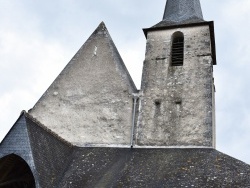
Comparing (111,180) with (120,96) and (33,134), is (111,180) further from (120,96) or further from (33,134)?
(120,96)

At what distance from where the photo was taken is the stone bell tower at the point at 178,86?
10.8 meters

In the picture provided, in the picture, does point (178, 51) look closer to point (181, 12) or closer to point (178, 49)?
point (178, 49)

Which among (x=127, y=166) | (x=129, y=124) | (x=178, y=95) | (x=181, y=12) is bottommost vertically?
(x=127, y=166)

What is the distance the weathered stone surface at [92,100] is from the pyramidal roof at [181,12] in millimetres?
2295

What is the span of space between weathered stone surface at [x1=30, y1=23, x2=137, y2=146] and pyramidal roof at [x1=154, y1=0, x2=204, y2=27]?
2.30 metres

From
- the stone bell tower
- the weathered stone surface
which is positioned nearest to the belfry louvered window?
the stone bell tower

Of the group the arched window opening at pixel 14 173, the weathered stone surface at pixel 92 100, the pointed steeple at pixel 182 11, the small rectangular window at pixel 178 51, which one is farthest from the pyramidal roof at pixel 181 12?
the arched window opening at pixel 14 173

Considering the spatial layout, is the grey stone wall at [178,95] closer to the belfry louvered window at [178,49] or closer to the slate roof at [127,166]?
the belfry louvered window at [178,49]

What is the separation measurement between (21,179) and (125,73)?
4.49 metres

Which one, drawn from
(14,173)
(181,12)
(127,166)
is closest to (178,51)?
(181,12)

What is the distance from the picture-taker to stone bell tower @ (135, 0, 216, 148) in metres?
10.8

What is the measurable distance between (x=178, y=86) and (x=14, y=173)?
5.11 m

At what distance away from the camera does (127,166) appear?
9.40 metres

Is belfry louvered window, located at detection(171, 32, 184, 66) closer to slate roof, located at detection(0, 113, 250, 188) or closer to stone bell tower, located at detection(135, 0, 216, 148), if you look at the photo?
stone bell tower, located at detection(135, 0, 216, 148)
